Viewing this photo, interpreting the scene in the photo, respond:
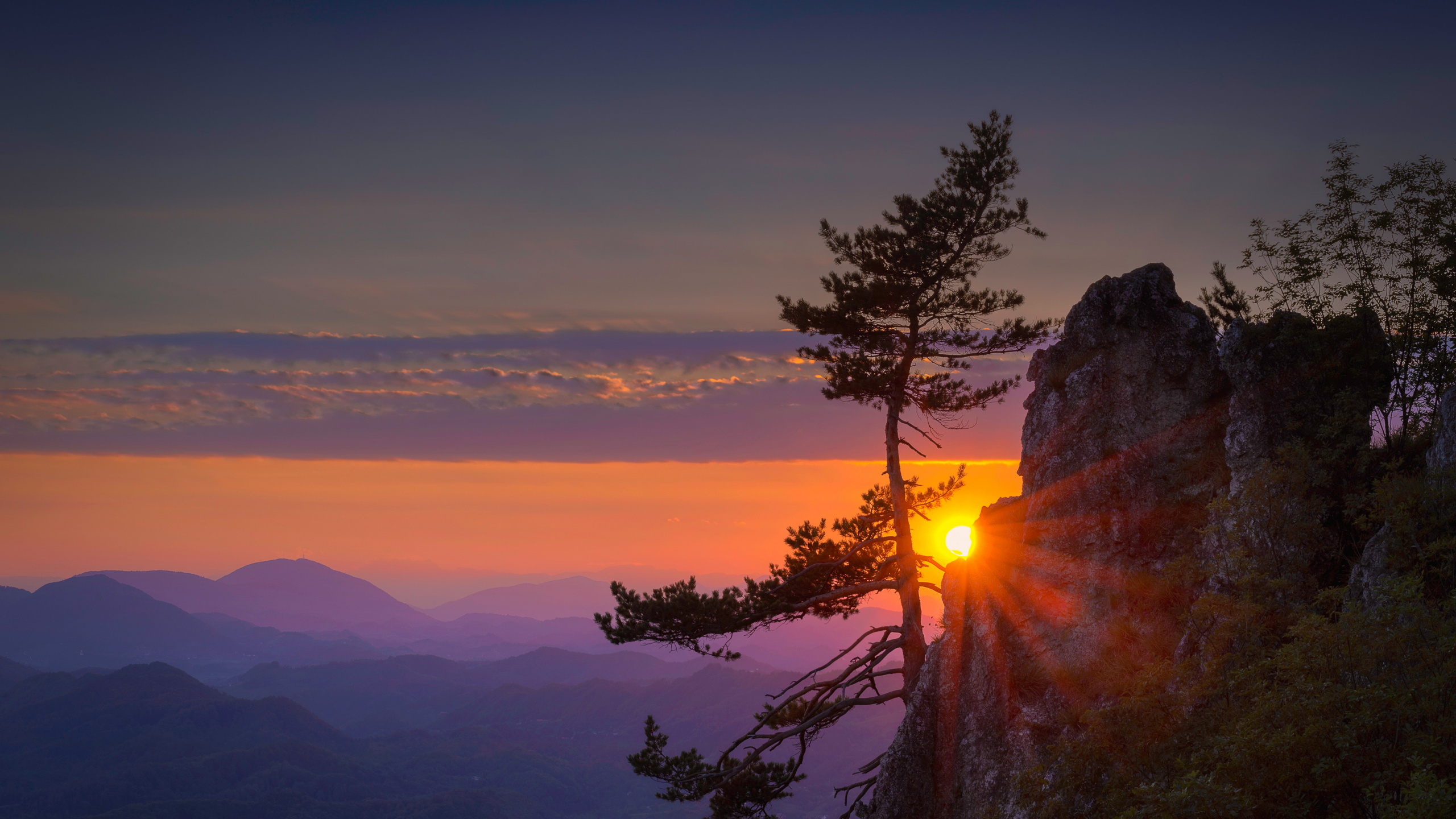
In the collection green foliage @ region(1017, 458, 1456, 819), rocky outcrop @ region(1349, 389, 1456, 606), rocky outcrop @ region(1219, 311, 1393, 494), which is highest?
rocky outcrop @ region(1219, 311, 1393, 494)

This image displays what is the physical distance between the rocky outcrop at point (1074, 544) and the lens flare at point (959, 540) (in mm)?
1876

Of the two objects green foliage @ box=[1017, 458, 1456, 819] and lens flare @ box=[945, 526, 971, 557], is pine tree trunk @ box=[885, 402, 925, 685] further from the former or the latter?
green foliage @ box=[1017, 458, 1456, 819]

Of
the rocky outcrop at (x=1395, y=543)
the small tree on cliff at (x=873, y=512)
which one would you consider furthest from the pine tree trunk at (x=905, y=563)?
the rocky outcrop at (x=1395, y=543)

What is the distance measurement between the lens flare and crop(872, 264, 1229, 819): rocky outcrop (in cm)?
188

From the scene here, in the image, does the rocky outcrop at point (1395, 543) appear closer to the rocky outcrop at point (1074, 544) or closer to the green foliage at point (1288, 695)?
the green foliage at point (1288, 695)

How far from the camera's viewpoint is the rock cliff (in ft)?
70.1

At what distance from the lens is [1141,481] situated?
23312mm

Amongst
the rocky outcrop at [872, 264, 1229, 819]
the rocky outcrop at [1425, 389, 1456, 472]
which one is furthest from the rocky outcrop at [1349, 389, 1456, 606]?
the rocky outcrop at [872, 264, 1229, 819]

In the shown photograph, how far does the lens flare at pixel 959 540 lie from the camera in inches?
1112

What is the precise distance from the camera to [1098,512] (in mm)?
23422

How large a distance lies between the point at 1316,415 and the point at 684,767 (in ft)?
77.1

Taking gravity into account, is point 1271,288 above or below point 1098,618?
above

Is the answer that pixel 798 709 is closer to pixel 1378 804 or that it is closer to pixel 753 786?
pixel 753 786

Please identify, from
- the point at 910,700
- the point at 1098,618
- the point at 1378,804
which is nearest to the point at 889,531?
the point at 910,700
